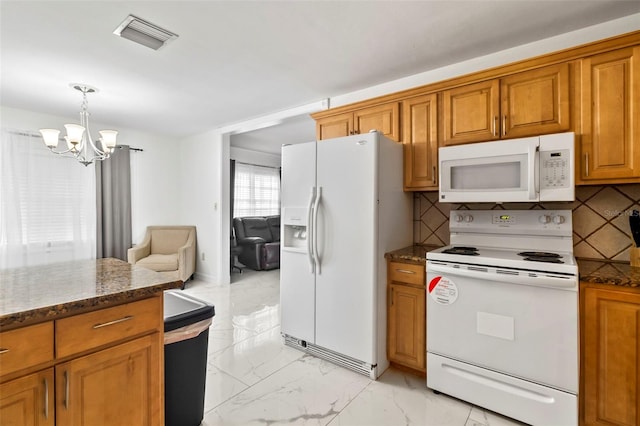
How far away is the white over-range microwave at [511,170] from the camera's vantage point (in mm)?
1830

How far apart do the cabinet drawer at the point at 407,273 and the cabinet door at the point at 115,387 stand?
1582 millimetres

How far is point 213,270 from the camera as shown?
4902 millimetres

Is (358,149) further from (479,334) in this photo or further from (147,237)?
(147,237)

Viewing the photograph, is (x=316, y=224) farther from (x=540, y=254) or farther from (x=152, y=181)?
(x=152, y=181)

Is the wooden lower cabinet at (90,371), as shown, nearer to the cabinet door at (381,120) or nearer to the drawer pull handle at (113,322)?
the drawer pull handle at (113,322)

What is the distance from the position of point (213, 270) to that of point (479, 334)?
4.04 m

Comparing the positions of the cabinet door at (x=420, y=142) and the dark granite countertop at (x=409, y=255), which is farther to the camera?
the cabinet door at (x=420, y=142)

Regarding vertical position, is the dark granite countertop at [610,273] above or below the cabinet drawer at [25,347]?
above

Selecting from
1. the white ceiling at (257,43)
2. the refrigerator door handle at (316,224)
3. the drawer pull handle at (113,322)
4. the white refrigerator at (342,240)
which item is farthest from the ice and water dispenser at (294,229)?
the drawer pull handle at (113,322)

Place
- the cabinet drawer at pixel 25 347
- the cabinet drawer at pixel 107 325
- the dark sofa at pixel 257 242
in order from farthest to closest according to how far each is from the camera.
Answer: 1. the dark sofa at pixel 257 242
2. the cabinet drawer at pixel 107 325
3. the cabinet drawer at pixel 25 347

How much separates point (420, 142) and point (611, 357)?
172 cm

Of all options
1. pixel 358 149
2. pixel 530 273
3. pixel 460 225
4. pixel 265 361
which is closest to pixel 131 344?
pixel 265 361

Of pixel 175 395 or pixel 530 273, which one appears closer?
pixel 175 395

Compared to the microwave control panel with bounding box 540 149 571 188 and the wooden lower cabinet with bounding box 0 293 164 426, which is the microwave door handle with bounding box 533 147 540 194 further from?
the wooden lower cabinet with bounding box 0 293 164 426
